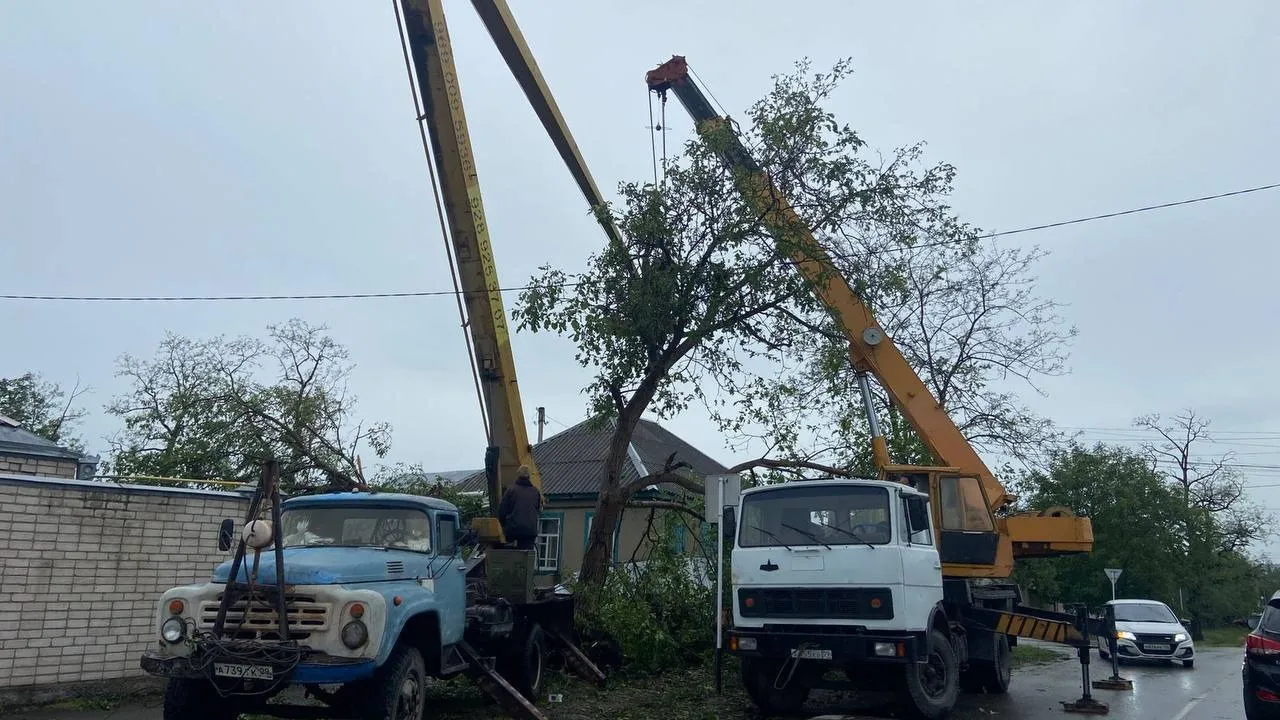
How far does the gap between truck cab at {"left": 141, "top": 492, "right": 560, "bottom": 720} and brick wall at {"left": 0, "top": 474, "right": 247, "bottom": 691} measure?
259 centimetres

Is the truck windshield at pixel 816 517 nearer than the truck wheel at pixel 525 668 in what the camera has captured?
Yes

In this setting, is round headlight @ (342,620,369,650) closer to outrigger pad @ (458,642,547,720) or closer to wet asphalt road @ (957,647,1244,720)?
outrigger pad @ (458,642,547,720)

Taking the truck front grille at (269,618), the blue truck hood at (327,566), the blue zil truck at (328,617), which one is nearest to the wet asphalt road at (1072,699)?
the blue zil truck at (328,617)

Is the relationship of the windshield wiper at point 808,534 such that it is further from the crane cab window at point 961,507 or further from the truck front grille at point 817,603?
the crane cab window at point 961,507

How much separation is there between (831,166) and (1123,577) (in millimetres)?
31540

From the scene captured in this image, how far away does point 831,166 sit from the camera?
44.2 ft

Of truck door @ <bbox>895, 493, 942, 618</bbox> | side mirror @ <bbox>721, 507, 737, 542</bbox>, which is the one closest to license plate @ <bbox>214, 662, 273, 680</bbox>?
side mirror @ <bbox>721, 507, 737, 542</bbox>

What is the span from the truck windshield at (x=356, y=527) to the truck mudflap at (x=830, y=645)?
364 centimetres

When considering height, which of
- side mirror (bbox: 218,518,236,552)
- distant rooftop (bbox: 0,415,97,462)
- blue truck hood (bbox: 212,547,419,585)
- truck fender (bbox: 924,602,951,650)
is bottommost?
truck fender (bbox: 924,602,951,650)

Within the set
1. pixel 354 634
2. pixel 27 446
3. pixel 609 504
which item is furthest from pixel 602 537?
pixel 27 446

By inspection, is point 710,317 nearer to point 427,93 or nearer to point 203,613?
point 427,93

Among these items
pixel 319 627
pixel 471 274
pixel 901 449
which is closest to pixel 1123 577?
pixel 901 449

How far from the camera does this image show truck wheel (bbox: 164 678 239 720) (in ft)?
22.7

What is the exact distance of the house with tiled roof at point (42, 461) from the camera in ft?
40.6
